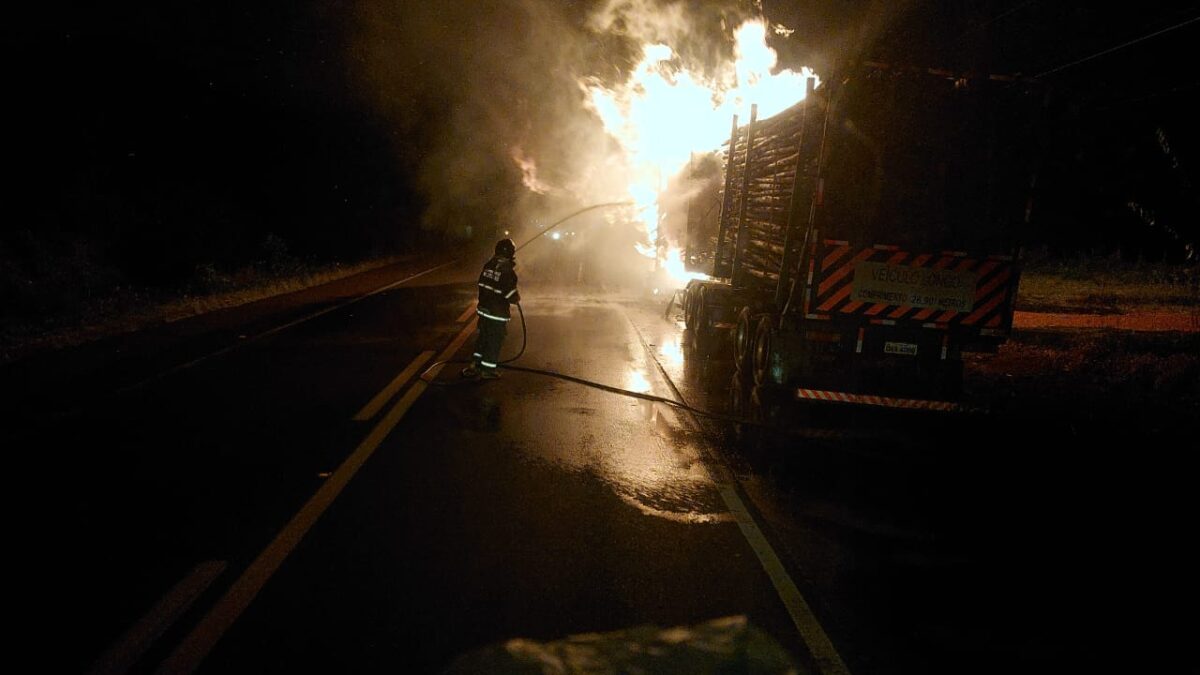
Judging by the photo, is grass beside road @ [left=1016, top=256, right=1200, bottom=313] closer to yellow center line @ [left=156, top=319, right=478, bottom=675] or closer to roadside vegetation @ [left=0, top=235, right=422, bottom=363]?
yellow center line @ [left=156, top=319, right=478, bottom=675]

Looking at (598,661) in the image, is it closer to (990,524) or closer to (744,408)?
(990,524)

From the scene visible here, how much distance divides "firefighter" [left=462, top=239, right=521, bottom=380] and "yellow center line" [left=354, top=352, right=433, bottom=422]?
0.78 meters

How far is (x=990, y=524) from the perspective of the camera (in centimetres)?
543

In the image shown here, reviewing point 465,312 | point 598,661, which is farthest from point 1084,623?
point 465,312

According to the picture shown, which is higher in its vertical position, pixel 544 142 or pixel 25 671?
pixel 544 142

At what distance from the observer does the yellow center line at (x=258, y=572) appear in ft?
10.8

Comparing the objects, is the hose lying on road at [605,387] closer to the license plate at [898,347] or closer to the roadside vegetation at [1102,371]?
the license plate at [898,347]

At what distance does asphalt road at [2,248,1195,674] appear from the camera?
3621 mm

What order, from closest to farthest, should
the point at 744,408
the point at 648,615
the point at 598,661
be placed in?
the point at 598,661 < the point at 648,615 < the point at 744,408

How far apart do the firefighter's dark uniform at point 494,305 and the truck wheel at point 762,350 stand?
3171 millimetres

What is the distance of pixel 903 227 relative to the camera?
28.1 ft

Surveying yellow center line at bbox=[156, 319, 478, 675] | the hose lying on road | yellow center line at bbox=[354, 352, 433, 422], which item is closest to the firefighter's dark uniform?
the hose lying on road

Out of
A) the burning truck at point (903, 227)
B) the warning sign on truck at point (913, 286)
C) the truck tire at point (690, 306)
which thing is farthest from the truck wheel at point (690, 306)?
the warning sign on truck at point (913, 286)

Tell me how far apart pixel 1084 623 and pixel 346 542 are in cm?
414
